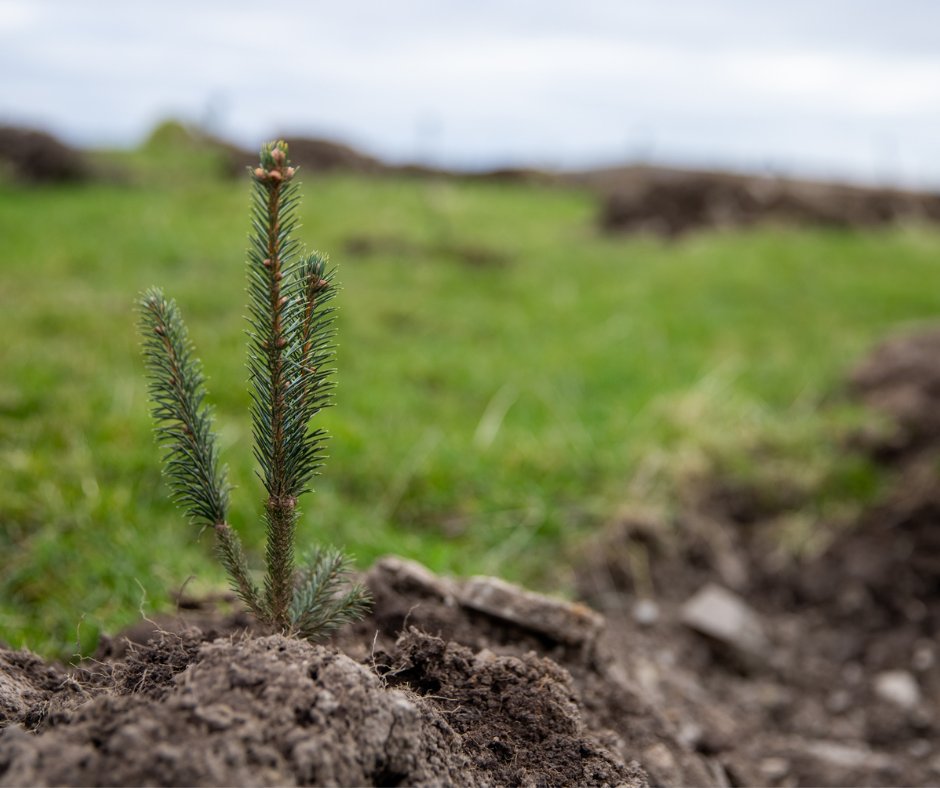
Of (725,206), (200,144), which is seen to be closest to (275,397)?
(725,206)

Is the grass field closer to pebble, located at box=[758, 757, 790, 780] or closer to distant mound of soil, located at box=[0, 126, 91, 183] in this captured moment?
distant mound of soil, located at box=[0, 126, 91, 183]

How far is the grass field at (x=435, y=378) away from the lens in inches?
125

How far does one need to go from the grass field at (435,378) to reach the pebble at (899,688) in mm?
902

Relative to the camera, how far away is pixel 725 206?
34.3 feet

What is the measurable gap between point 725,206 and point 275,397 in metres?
9.69

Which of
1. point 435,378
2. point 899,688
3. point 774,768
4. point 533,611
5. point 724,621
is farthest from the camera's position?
point 435,378

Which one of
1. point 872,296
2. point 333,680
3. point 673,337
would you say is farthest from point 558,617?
point 872,296

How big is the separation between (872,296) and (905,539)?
3.91m

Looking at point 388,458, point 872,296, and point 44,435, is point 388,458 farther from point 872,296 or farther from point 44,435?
point 872,296

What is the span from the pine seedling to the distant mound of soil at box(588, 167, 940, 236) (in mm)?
8668

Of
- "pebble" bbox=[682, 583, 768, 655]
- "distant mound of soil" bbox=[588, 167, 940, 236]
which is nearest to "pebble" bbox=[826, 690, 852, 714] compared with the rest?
"pebble" bbox=[682, 583, 768, 655]

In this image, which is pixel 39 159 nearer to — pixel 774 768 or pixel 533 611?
pixel 533 611

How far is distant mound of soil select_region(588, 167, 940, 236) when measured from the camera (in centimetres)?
1010

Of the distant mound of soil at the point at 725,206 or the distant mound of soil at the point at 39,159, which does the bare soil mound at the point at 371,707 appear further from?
the distant mound of soil at the point at 39,159
